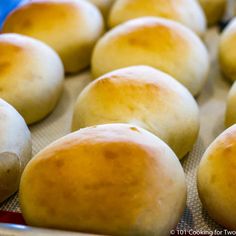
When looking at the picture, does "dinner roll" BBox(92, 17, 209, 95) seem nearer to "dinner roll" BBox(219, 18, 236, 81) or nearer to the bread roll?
"dinner roll" BBox(219, 18, 236, 81)

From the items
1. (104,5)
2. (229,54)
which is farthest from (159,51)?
(104,5)

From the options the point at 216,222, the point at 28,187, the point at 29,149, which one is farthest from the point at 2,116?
the point at 216,222

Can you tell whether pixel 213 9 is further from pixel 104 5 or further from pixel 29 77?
pixel 29 77

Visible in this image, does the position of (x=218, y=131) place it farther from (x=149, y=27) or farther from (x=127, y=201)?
(x=127, y=201)

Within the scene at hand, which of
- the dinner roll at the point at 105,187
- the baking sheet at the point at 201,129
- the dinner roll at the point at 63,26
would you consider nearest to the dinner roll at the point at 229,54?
the baking sheet at the point at 201,129

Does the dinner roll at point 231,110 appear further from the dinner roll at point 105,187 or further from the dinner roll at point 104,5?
the dinner roll at point 104,5

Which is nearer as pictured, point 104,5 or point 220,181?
point 220,181

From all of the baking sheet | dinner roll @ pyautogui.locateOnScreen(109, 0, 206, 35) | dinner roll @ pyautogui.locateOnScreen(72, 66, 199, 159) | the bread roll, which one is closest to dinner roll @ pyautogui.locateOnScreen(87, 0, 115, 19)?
dinner roll @ pyautogui.locateOnScreen(109, 0, 206, 35)
